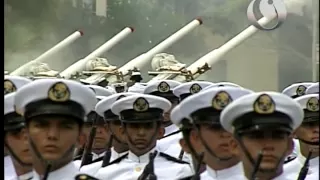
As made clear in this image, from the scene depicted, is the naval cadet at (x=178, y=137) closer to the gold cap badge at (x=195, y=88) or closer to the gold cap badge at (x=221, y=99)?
the gold cap badge at (x=195, y=88)

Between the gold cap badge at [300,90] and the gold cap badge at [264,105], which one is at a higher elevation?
the gold cap badge at [300,90]

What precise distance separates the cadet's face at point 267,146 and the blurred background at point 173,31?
365 centimetres

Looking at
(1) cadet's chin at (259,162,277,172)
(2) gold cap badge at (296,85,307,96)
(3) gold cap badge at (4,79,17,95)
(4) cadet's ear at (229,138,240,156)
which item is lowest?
(1) cadet's chin at (259,162,277,172)

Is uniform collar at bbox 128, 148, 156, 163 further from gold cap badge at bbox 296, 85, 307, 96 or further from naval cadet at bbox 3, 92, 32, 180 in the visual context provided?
gold cap badge at bbox 296, 85, 307, 96

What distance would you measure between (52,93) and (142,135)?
0.98 m

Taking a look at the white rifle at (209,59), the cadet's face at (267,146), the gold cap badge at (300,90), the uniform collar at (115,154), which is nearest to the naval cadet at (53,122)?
the cadet's face at (267,146)

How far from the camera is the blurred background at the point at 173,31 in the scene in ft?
24.2

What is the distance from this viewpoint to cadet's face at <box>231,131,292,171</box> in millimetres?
2895

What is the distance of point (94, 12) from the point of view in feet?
28.7

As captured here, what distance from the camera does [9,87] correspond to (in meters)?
3.41

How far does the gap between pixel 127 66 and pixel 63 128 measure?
6137 millimetres

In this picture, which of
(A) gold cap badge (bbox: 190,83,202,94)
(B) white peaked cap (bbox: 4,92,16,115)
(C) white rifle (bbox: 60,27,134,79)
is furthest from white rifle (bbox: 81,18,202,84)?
(B) white peaked cap (bbox: 4,92,16,115)

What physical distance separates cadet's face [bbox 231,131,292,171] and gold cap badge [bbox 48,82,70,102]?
25.4 inches

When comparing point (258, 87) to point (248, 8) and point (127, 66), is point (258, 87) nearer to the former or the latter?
point (248, 8)
